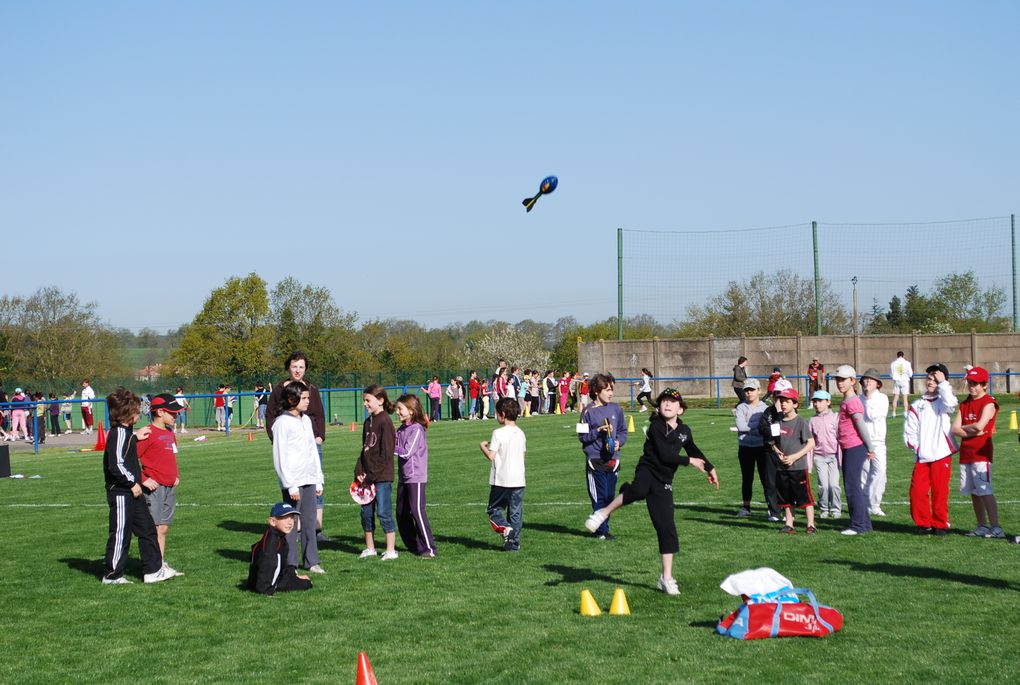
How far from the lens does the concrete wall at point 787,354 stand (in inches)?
1980

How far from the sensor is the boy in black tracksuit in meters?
10.8

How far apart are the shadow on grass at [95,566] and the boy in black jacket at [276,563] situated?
1.71 meters

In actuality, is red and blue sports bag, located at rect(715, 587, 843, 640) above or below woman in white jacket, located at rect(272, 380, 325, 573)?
below

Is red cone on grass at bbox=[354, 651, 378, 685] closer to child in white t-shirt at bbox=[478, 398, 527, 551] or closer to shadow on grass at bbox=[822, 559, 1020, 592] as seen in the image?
child in white t-shirt at bbox=[478, 398, 527, 551]

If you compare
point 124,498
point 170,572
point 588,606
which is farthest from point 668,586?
point 124,498

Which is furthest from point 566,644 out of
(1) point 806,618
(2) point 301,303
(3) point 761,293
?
(2) point 301,303

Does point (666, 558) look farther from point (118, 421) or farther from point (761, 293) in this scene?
point (761, 293)

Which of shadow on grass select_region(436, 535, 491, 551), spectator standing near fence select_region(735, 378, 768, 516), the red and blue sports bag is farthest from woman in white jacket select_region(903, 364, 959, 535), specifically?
the red and blue sports bag

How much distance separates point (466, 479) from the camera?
20859mm

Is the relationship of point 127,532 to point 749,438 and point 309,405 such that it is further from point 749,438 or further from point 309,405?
point 749,438

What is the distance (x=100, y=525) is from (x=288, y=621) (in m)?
7.61

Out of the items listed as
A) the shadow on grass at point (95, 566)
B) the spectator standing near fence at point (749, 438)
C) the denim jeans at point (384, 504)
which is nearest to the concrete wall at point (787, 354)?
the spectator standing near fence at point (749, 438)

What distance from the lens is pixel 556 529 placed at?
14.2 meters

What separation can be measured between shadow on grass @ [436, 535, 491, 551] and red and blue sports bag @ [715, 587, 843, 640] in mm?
4779
